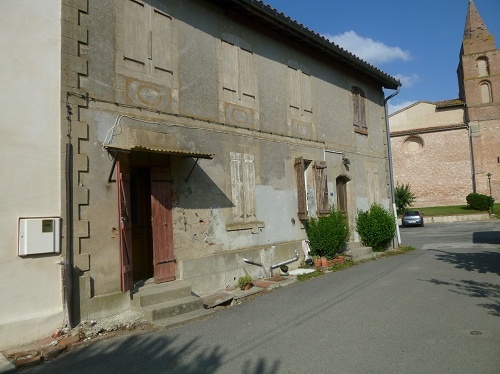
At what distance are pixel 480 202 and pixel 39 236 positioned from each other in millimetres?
34759

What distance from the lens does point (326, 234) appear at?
10.1 m

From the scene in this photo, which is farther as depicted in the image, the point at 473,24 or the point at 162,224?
the point at 473,24

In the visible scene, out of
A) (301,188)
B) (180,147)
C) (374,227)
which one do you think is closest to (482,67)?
(374,227)

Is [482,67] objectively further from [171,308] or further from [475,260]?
[171,308]

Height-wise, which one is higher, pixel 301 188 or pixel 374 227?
pixel 301 188

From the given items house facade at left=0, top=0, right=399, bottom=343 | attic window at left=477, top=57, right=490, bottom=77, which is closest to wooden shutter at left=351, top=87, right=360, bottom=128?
house facade at left=0, top=0, right=399, bottom=343

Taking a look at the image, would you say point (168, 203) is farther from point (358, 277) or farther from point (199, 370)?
point (358, 277)

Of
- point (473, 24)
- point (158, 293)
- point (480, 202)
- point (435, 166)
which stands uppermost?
point (473, 24)

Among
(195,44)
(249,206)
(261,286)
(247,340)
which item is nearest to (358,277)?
(261,286)

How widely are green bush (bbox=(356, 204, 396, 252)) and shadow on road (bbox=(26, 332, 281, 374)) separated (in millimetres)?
8893

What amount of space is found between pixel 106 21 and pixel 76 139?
231cm

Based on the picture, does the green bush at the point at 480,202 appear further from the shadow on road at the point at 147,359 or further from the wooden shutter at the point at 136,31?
the shadow on road at the point at 147,359

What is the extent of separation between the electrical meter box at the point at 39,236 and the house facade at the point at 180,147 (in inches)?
3.2

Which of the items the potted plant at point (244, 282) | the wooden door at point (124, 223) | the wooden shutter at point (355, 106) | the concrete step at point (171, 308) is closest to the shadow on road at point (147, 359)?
the concrete step at point (171, 308)
